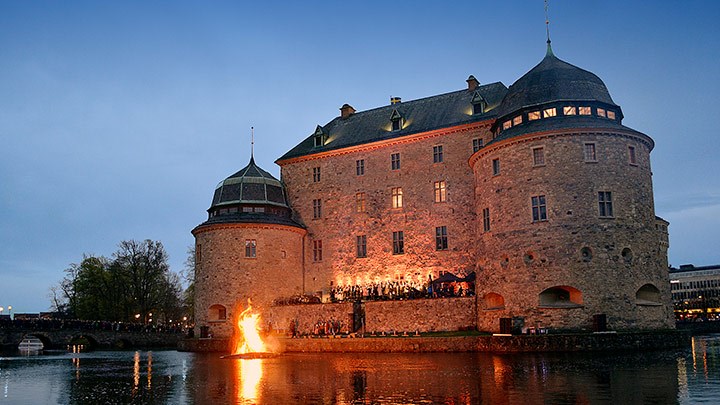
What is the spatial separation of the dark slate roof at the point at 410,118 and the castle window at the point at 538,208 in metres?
11.0

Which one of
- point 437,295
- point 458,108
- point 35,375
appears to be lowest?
point 35,375

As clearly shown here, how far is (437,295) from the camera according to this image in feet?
124

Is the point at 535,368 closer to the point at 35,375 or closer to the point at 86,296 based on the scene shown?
the point at 35,375

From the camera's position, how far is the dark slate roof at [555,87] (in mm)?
35188

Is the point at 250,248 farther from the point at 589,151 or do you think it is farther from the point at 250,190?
the point at 589,151

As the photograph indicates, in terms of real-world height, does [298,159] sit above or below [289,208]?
above

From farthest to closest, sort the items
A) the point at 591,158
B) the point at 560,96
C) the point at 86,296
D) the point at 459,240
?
the point at 86,296, the point at 459,240, the point at 560,96, the point at 591,158

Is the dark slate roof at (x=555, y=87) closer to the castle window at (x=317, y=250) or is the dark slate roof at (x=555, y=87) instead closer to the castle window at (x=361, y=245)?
the castle window at (x=361, y=245)

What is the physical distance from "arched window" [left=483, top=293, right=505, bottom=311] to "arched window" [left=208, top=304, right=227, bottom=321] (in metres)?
19.3

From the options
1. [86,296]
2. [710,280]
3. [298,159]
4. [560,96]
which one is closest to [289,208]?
[298,159]

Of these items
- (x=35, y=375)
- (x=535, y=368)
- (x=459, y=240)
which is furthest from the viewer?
(x=459, y=240)

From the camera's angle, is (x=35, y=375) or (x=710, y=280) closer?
(x=35, y=375)

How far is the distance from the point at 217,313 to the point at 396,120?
19665 mm

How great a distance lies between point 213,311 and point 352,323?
12065 millimetres
